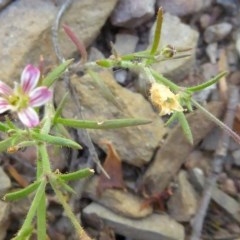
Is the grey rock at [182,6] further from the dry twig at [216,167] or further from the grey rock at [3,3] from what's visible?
the grey rock at [3,3]

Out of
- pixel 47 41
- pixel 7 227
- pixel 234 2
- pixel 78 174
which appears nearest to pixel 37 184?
pixel 78 174

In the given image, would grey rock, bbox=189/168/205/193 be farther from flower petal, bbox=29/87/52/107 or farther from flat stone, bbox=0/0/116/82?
flower petal, bbox=29/87/52/107

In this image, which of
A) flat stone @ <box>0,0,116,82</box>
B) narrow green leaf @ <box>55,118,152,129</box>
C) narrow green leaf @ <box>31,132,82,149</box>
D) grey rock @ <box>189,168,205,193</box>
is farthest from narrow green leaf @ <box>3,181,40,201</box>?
grey rock @ <box>189,168,205,193</box>

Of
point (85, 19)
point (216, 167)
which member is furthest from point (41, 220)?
point (85, 19)

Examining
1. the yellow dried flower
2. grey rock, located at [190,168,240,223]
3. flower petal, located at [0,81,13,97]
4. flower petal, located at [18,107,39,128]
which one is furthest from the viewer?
grey rock, located at [190,168,240,223]

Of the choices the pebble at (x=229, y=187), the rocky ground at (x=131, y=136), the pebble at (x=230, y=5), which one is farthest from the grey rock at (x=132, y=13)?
A: the pebble at (x=229, y=187)
